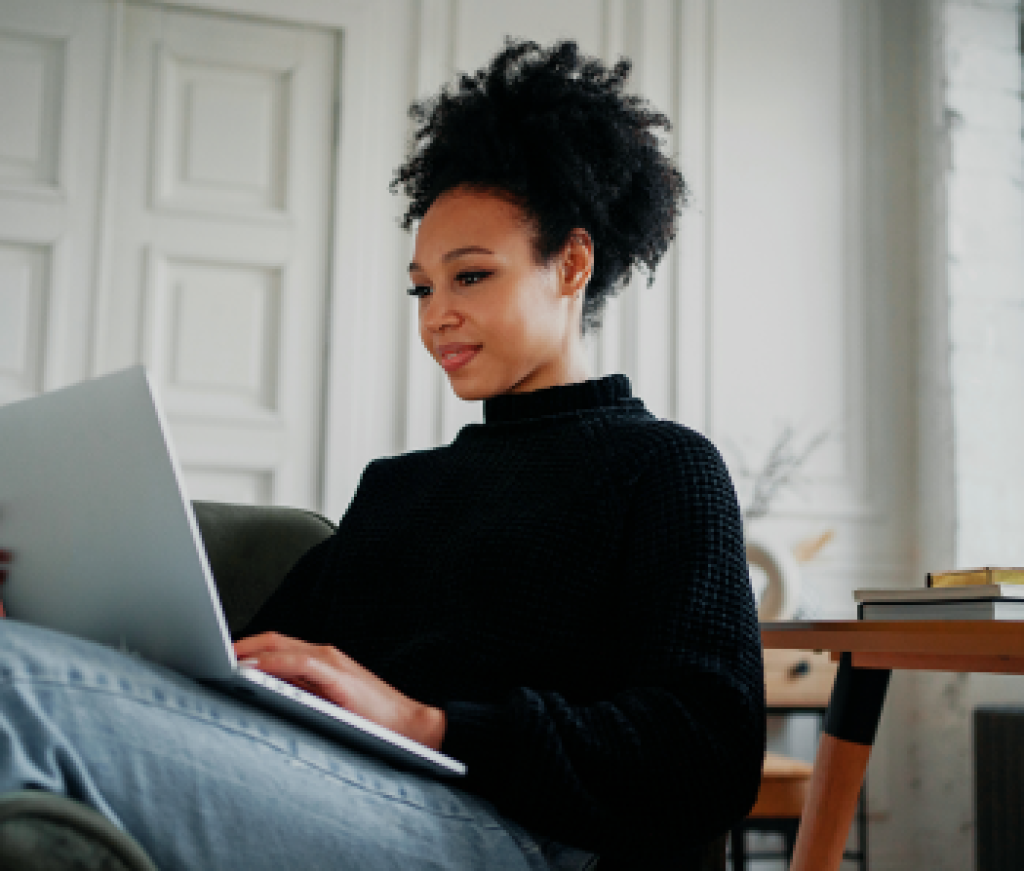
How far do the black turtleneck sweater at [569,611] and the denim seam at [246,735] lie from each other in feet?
0.18

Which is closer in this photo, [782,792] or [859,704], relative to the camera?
[859,704]

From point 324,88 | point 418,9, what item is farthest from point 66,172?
point 418,9

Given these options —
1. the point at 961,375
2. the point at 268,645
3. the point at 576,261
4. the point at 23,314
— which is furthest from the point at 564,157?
the point at 961,375

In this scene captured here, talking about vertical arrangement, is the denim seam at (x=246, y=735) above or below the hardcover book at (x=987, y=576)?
below

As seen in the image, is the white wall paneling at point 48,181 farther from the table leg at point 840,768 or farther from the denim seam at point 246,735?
the denim seam at point 246,735

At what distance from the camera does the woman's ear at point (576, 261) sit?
1285mm

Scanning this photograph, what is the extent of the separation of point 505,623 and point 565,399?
318 mm

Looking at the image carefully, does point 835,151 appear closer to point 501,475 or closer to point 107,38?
point 107,38

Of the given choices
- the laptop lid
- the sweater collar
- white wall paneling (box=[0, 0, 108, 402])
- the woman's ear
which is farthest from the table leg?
white wall paneling (box=[0, 0, 108, 402])

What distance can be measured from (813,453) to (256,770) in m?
2.66

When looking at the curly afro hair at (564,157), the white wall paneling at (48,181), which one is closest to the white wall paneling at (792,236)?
the white wall paneling at (48,181)

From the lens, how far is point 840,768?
1.30m

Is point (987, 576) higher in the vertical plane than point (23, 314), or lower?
lower

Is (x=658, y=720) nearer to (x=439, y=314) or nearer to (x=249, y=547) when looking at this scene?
(x=439, y=314)
